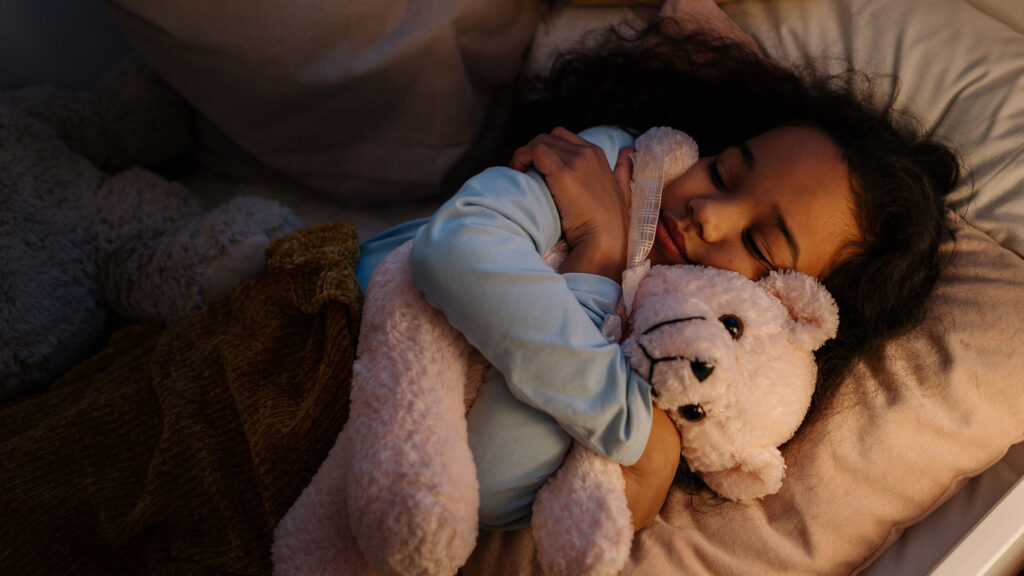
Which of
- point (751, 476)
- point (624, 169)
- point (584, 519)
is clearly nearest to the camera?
point (584, 519)

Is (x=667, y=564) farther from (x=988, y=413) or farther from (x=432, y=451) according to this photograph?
(x=988, y=413)

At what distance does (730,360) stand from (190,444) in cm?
61

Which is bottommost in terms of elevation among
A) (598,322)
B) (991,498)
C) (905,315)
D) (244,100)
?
(991,498)

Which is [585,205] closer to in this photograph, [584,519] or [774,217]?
[774,217]

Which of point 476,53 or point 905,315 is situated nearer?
point 905,315

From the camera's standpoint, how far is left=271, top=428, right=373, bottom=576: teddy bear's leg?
0.61 metres

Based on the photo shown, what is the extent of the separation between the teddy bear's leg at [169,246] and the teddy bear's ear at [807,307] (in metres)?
0.70

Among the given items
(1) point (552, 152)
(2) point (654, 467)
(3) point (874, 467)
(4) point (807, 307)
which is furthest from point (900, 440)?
(1) point (552, 152)

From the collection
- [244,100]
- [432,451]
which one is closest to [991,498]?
[432,451]

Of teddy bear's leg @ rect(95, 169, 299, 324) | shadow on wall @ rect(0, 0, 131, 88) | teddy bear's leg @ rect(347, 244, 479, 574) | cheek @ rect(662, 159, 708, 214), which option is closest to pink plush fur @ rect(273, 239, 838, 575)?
teddy bear's leg @ rect(347, 244, 479, 574)

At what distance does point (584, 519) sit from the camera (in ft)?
1.82

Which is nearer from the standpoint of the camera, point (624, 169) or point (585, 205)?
point (585, 205)

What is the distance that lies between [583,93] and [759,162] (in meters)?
0.37

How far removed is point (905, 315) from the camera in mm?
804
